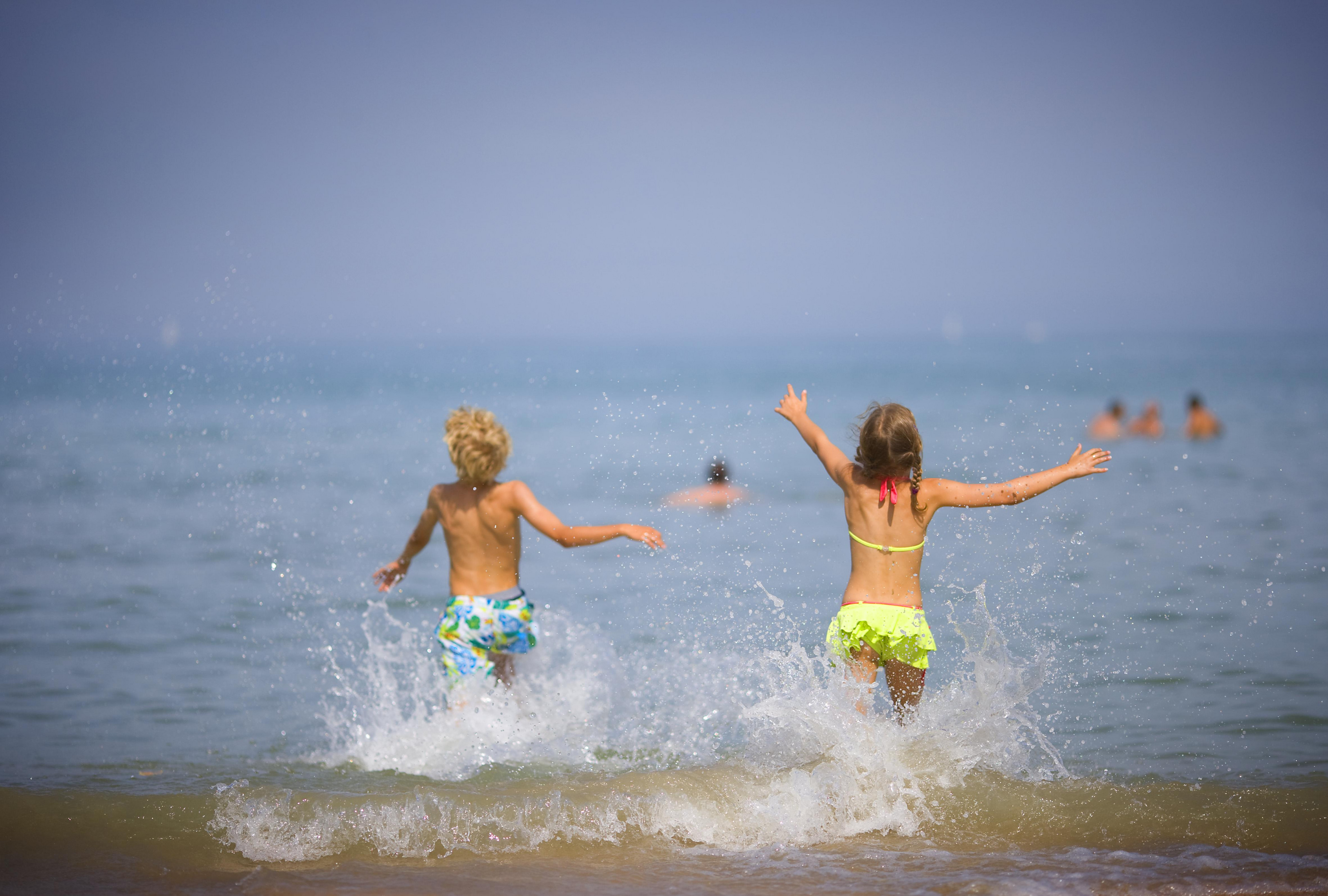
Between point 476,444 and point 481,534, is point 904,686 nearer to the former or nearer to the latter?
point 481,534

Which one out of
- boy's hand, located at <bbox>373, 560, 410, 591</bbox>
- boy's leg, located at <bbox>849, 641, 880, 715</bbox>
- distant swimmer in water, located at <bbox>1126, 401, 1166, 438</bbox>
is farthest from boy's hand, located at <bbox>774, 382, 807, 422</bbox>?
distant swimmer in water, located at <bbox>1126, 401, 1166, 438</bbox>

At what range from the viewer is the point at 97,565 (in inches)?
355

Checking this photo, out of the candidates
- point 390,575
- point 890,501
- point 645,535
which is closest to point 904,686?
point 890,501

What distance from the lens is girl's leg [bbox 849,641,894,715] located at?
420cm

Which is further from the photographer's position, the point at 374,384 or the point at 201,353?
the point at 201,353

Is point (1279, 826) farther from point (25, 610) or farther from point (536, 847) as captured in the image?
point (25, 610)

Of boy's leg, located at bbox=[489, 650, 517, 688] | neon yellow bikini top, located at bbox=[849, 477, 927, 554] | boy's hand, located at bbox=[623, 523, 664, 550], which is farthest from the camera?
boy's leg, located at bbox=[489, 650, 517, 688]

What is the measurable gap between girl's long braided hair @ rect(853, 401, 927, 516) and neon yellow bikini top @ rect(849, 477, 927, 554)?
0.03m

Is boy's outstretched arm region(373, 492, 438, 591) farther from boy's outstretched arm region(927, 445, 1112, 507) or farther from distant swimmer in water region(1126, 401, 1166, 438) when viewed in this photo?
distant swimmer in water region(1126, 401, 1166, 438)

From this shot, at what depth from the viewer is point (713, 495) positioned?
13.4 metres

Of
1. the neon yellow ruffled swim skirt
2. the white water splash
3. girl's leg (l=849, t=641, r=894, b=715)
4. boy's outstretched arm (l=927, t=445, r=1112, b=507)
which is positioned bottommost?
the white water splash

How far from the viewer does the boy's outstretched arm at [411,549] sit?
16.5 ft

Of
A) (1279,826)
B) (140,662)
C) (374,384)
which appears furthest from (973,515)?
(374,384)

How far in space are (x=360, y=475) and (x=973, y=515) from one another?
9760 millimetres
